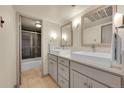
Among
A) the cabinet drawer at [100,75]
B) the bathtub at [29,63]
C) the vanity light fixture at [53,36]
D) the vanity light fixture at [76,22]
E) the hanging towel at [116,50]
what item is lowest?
the bathtub at [29,63]

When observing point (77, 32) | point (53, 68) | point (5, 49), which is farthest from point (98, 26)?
point (5, 49)

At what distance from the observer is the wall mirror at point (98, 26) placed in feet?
5.32

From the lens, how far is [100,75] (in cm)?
111

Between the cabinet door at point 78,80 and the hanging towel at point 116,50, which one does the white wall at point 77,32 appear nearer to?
the cabinet door at point 78,80

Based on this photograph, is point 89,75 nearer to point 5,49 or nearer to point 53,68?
point 5,49

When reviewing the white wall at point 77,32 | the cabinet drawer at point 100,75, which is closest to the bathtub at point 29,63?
the white wall at point 77,32

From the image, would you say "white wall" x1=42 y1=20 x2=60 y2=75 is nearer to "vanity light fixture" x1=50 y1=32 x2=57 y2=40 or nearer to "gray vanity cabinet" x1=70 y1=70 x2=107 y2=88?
"vanity light fixture" x1=50 y1=32 x2=57 y2=40

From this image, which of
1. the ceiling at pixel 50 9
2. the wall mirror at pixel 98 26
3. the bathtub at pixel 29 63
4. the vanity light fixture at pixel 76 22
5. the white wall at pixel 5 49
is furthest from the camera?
the bathtub at pixel 29 63

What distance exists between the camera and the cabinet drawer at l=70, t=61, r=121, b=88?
94cm

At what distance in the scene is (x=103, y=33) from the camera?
1.74m

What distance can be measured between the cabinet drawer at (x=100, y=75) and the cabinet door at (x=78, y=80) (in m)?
0.09
